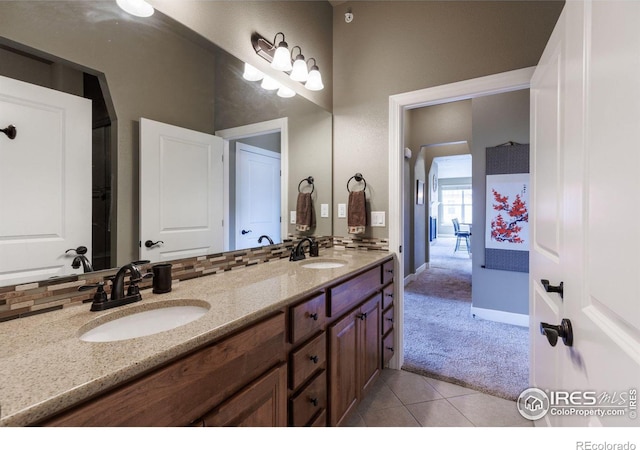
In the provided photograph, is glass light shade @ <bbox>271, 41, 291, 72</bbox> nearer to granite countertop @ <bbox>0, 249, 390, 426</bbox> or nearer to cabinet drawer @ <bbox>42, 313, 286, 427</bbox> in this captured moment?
granite countertop @ <bbox>0, 249, 390, 426</bbox>

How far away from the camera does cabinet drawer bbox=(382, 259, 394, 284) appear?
1994 millimetres

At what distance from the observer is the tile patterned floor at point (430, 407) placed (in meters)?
1.63

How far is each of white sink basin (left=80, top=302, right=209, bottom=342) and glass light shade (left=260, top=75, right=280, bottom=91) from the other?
1461mm

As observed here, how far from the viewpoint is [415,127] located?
4.79 metres

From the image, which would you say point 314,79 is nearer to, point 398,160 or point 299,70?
point 299,70

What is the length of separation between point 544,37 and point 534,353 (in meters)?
1.82

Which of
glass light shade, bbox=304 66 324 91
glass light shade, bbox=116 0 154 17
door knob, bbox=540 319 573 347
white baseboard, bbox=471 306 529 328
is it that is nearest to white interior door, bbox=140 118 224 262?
glass light shade, bbox=116 0 154 17

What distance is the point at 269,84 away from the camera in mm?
1906

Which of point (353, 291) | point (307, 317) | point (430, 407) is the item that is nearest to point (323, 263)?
point (353, 291)

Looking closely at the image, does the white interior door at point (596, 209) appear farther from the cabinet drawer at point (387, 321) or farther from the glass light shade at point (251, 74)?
the glass light shade at point (251, 74)

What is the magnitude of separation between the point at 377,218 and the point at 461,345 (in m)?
Answer: 1.40

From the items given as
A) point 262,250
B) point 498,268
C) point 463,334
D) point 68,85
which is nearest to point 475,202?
point 498,268

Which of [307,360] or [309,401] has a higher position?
[307,360]
